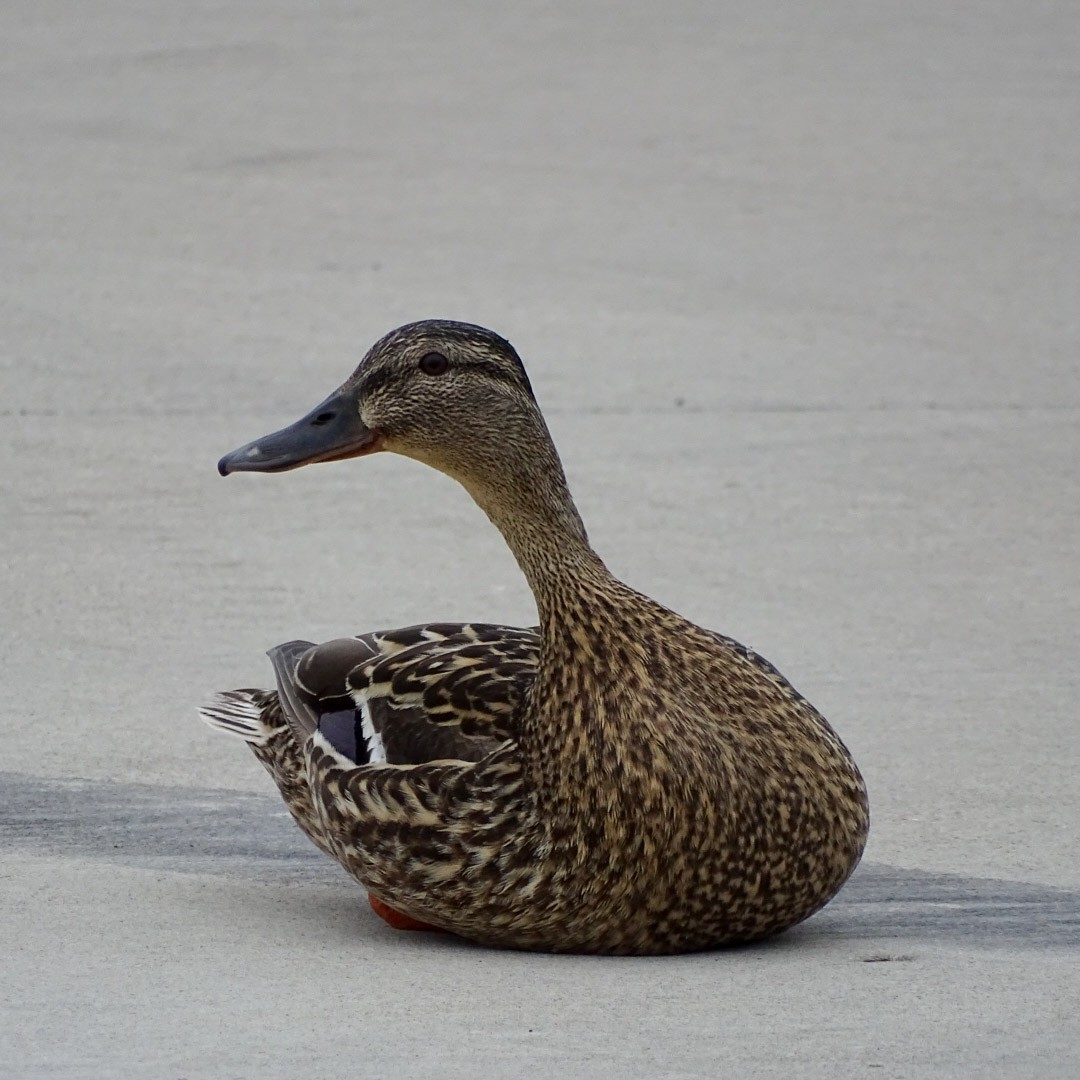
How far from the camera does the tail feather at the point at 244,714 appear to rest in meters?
4.90

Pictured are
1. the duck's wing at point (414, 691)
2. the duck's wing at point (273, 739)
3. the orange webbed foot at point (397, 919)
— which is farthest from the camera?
the duck's wing at point (273, 739)

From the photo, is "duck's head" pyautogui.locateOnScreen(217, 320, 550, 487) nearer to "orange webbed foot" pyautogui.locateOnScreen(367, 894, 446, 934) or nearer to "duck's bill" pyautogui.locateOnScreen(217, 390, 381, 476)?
"duck's bill" pyautogui.locateOnScreen(217, 390, 381, 476)

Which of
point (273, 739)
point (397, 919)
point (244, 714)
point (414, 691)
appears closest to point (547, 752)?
point (414, 691)

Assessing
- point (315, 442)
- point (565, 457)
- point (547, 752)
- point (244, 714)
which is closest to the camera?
point (547, 752)

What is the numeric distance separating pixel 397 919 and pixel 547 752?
542mm

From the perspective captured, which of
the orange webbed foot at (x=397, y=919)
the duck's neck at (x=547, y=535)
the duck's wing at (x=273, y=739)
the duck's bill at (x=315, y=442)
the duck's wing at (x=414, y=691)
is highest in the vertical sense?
the duck's bill at (x=315, y=442)

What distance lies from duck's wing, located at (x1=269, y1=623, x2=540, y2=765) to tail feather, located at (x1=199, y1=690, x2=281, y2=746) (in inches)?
5.8

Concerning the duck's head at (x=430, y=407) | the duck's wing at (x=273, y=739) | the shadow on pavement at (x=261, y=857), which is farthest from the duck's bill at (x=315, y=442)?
the shadow on pavement at (x=261, y=857)

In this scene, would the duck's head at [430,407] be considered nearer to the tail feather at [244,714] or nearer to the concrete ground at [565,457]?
the tail feather at [244,714]

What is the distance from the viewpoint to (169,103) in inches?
506

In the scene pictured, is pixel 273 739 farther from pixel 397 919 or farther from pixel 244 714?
pixel 397 919

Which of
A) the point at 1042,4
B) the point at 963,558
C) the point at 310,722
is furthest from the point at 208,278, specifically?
the point at 1042,4

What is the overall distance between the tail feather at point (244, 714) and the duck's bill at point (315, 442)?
0.77 meters

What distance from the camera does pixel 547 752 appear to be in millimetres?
4090
